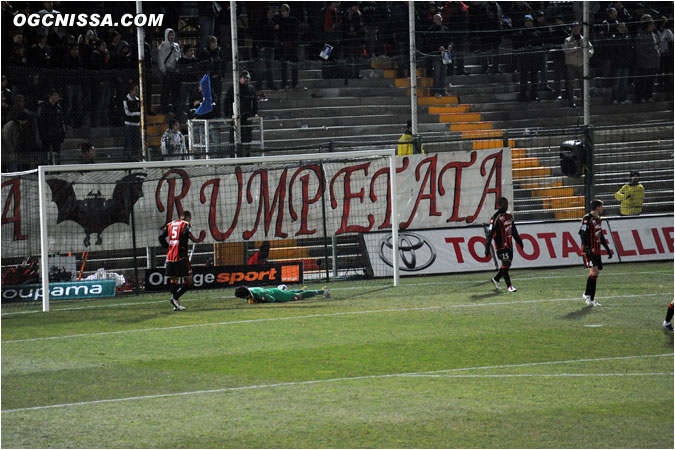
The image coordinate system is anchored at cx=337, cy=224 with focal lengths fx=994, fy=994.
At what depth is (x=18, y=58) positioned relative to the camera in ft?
77.2

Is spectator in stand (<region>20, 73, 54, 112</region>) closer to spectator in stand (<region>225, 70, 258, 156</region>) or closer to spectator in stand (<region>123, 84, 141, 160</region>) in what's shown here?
spectator in stand (<region>123, 84, 141, 160</region>)

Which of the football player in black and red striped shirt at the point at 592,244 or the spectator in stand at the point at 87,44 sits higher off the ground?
the spectator in stand at the point at 87,44

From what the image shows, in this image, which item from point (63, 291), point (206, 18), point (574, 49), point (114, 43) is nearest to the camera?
point (63, 291)

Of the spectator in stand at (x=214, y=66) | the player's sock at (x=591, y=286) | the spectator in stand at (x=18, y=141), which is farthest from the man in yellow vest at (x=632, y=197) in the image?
the spectator in stand at (x=18, y=141)

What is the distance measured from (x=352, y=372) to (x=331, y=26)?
57.2 feet

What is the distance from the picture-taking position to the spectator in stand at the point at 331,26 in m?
28.0

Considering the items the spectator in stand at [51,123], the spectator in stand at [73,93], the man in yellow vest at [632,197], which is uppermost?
the spectator in stand at [73,93]

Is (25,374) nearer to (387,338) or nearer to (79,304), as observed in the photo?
(387,338)

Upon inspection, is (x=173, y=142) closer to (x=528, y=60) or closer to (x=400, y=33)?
(x=400, y=33)

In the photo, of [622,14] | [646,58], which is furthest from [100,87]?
[622,14]

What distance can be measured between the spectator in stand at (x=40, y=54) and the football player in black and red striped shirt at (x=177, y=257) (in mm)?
7307

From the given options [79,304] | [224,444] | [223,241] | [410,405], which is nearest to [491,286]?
[223,241]

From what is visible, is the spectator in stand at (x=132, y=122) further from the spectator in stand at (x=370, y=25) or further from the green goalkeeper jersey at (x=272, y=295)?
the spectator in stand at (x=370, y=25)

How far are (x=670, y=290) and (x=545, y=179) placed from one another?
7216 millimetres
